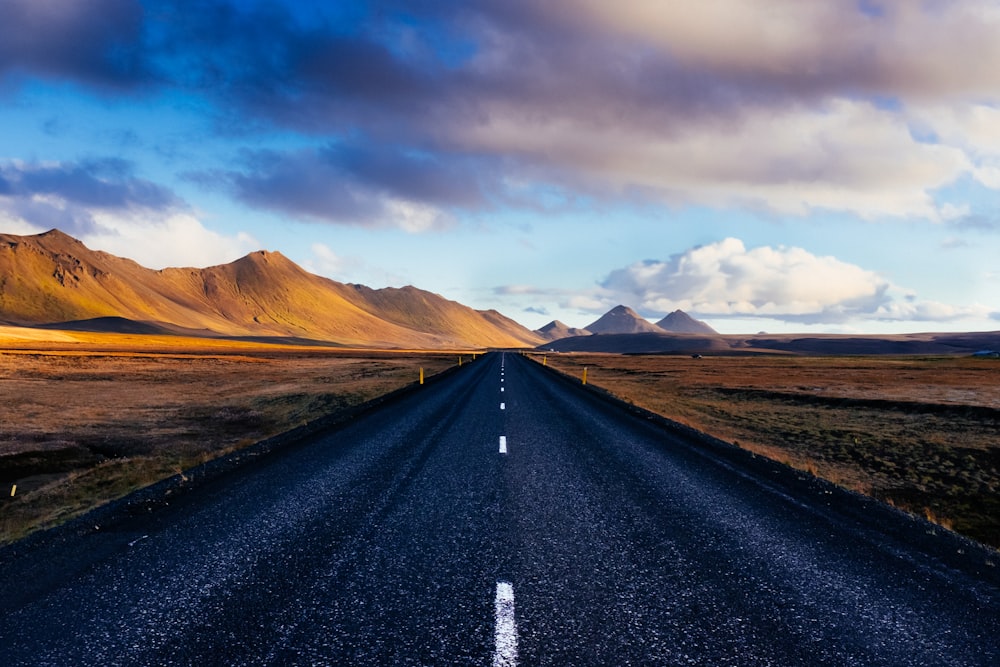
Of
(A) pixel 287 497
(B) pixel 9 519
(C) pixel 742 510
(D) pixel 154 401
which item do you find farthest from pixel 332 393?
(C) pixel 742 510

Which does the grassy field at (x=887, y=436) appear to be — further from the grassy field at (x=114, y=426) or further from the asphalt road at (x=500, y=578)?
the grassy field at (x=114, y=426)

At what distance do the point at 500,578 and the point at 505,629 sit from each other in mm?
962

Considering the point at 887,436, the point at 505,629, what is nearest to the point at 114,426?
the point at 505,629

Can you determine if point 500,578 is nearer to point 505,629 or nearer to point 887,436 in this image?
point 505,629

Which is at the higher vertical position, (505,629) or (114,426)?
(505,629)

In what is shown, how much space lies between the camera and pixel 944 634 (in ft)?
14.5

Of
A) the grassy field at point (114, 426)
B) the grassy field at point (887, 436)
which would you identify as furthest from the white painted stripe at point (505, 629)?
the grassy field at point (887, 436)

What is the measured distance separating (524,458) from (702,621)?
6784 mm

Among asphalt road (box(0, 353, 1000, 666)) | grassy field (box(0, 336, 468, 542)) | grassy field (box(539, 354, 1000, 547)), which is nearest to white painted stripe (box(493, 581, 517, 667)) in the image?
asphalt road (box(0, 353, 1000, 666))

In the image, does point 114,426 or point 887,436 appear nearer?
point 887,436

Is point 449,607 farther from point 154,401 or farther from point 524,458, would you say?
point 154,401

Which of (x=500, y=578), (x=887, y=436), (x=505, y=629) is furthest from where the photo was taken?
(x=887, y=436)

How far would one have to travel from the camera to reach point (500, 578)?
525 centimetres

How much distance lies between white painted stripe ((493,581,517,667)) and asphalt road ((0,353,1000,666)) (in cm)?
2
